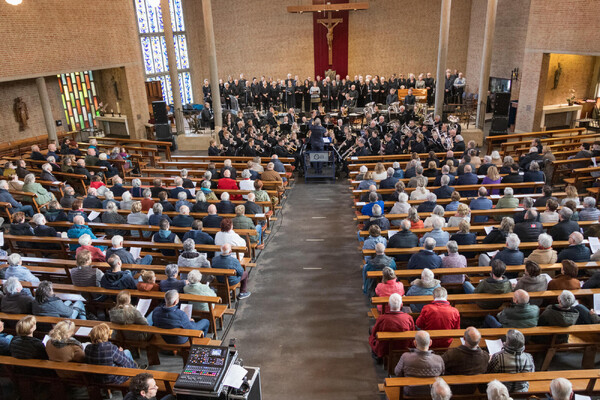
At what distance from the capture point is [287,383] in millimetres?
5066

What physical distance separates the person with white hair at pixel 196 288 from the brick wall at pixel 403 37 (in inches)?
685

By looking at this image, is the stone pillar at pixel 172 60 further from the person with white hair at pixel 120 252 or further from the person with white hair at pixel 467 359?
the person with white hair at pixel 467 359

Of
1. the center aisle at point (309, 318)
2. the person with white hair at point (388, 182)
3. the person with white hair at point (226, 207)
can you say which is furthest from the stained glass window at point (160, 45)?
the center aisle at point (309, 318)

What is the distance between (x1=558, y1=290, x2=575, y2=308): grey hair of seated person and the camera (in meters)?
4.56

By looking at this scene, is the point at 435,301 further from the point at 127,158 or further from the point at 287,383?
the point at 127,158

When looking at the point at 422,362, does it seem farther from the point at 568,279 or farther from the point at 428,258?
the point at 568,279

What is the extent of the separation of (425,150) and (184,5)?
43.9ft

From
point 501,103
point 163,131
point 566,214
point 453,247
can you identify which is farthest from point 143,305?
point 501,103

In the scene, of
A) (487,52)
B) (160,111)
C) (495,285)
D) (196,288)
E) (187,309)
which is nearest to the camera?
(495,285)

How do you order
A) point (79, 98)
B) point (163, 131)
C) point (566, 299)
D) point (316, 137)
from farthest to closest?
point (79, 98), point (163, 131), point (316, 137), point (566, 299)

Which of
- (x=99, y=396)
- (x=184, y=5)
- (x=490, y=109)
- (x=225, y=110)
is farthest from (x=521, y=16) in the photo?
(x=99, y=396)

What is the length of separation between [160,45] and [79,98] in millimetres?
4426

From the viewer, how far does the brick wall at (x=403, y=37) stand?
65.6 feet

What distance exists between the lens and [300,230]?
29.8ft
